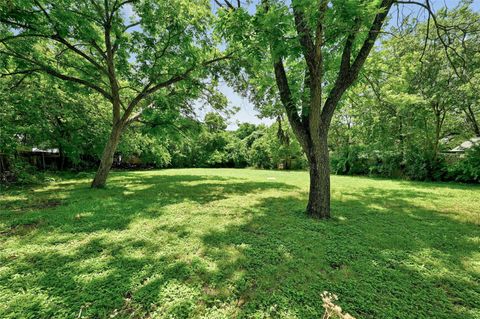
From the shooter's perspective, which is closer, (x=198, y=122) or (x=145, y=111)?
(x=145, y=111)

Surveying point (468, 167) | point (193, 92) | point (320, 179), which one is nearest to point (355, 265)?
point (320, 179)

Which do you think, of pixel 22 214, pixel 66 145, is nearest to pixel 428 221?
pixel 22 214

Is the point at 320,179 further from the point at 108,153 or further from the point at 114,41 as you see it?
the point at 114,41

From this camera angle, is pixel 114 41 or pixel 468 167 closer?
pixel 114 41

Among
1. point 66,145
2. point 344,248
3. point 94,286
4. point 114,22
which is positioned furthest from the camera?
point 66,145

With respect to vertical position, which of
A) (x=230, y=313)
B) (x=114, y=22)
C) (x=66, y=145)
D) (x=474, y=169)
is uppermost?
(x=114, y=22)

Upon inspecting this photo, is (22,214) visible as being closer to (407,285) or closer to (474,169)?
(407,285)

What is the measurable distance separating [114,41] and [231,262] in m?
7.78

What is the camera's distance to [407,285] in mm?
2168

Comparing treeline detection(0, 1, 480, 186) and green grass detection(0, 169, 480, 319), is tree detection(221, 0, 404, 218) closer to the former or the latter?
treeline detection(0, 1, 480, 186)

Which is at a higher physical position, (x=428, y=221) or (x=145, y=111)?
(x=145, y=111)

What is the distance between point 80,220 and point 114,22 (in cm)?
590

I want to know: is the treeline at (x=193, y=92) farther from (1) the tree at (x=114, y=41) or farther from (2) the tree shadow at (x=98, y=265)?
(2) the tree shadow at (x=98, y=265)

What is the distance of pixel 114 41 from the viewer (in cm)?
670
